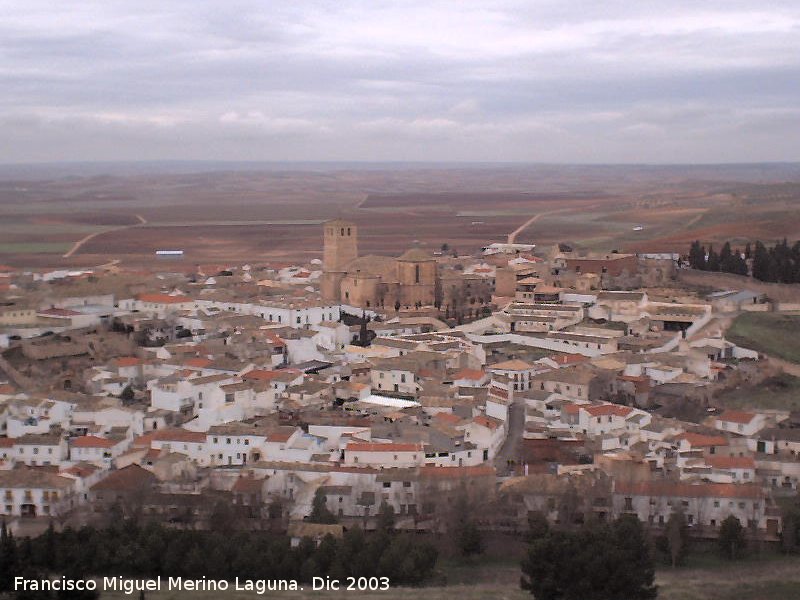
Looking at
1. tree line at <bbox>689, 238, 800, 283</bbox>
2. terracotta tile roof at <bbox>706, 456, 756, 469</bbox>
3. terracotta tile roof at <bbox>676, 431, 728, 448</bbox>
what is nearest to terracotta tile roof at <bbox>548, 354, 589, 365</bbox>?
terracotta tile roof at <bbox>676, 431, 728, 448</bbox>

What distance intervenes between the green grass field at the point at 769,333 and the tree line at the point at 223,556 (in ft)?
54.4

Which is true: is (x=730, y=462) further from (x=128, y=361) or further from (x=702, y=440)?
(x=128, y=361)

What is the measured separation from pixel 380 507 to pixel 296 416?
500cm

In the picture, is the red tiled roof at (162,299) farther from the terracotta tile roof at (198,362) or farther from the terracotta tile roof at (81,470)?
the terracotta tile roof at (81,470)

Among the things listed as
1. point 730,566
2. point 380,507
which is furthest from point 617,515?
point 380,507

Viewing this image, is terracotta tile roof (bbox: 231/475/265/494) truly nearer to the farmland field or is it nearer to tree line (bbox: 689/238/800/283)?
tree line (bbox: 689/238/800/283)

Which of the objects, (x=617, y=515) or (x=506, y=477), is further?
(x=506, y=477)

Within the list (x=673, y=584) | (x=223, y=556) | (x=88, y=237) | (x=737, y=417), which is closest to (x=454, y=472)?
(x=673, y=584)

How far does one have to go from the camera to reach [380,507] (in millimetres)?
19453

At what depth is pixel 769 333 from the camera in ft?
107

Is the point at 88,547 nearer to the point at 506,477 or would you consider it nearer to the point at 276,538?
the point at 276,538

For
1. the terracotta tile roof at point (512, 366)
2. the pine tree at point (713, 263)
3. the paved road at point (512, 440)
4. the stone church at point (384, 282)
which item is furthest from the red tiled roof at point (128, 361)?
the pine tree at point (713, 263)

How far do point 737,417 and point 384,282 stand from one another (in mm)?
16313

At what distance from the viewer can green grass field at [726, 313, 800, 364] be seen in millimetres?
30734
